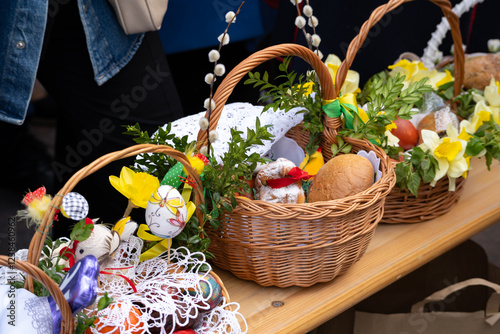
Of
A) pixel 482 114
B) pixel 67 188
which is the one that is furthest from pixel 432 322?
pixel 67 188

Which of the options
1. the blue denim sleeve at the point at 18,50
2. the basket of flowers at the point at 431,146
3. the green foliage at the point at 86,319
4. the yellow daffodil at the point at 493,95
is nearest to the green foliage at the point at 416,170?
the basket of flowers at the point at 431,146

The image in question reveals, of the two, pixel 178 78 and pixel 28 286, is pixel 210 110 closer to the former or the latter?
pixel 28 286

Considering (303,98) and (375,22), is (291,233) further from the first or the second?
(375,22)

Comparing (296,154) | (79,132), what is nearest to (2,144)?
(79,132)

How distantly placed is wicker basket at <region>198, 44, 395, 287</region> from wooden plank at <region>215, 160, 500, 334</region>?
1.3 inches

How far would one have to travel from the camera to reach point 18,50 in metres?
1.06

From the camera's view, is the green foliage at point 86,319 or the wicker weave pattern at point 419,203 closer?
the green foliage at point 86,319

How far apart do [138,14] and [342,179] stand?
0.58m

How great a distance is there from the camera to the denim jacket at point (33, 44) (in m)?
1.04

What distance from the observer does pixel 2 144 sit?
8.73ft

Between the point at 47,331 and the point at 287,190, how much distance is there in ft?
1.64

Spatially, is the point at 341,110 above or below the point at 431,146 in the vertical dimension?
above

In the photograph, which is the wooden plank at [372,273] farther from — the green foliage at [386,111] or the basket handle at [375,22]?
the basket handle at [375,22]

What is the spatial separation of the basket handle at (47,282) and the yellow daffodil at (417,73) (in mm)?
1180
